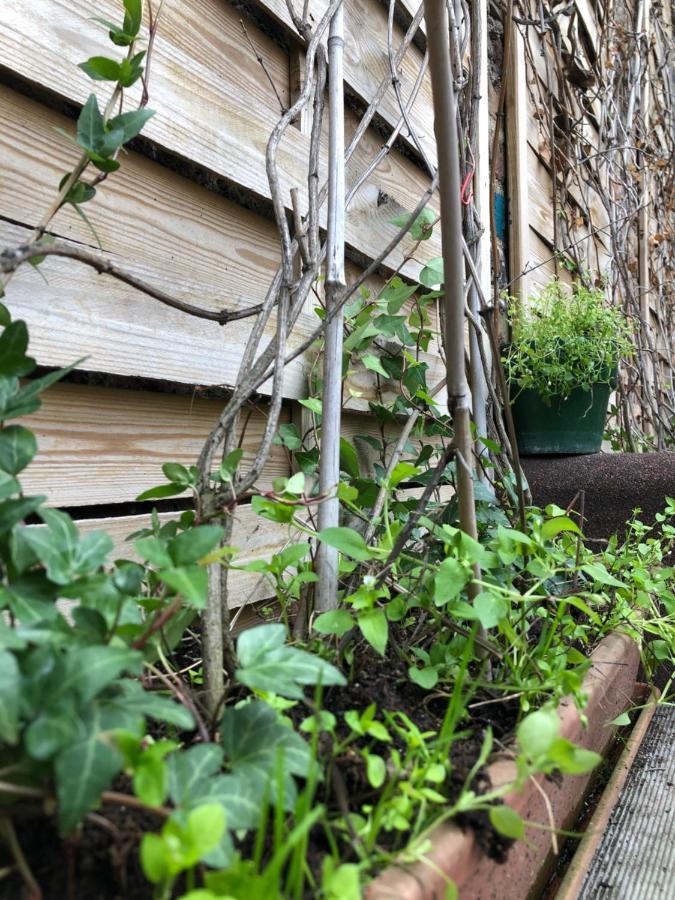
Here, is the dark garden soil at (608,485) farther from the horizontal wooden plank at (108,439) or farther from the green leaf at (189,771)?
the green leaf at (189,771)

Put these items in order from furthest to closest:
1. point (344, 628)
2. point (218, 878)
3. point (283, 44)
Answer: point (283, 44) < point (344, 628) < point (218, 878)

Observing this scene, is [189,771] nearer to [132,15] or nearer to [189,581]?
[189,581]

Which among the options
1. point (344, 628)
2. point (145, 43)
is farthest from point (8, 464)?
point (145, 43)

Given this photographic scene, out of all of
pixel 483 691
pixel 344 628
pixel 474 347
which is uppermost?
pixel 474 347

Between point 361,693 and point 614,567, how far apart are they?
60cm

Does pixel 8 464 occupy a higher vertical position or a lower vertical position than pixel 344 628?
higher

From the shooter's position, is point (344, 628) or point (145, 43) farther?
Answer: point (145, 43)

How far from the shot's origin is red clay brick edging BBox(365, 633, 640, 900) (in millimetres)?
449

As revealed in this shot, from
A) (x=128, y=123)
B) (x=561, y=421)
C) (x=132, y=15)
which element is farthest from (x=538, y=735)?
(x=561, y=421)

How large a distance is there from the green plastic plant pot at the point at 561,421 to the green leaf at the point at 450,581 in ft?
4.32

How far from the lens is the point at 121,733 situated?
0.36 metres

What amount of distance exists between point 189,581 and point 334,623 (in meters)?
0.24

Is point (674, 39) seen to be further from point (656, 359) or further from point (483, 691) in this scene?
point (483, 691)

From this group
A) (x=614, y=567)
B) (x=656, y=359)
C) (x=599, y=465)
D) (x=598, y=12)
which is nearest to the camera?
(x=614, y=567)
